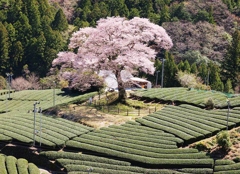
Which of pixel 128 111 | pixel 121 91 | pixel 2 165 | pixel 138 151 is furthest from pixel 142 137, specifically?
pixel 2 165

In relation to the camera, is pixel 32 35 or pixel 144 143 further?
pixel 32 35

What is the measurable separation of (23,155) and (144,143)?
36.6 feet

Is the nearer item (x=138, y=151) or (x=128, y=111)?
(x=138, y=151)

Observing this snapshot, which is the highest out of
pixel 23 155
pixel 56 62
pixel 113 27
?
pixel 113 27

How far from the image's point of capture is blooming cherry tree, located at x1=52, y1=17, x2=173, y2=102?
48.9 m

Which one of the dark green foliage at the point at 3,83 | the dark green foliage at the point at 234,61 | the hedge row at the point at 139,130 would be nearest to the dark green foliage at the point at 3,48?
the dark green foliage at the point at 3,83

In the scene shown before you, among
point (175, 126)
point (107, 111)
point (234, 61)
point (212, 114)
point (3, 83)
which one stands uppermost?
point (234, 61)

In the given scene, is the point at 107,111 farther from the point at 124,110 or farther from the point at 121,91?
the point at 121,91

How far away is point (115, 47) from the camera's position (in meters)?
49.1

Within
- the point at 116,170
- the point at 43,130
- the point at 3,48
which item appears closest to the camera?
the point at 116,170

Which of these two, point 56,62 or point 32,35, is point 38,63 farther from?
point 56,62

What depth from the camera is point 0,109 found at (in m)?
59.5

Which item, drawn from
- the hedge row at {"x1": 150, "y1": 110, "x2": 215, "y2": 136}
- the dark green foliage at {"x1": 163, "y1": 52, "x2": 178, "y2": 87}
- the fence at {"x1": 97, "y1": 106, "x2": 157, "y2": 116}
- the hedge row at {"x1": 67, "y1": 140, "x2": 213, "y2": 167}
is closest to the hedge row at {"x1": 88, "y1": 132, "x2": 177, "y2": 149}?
the hedge row at {"x1": 67, "y1": 140, "x2": 213, "y2": 167}

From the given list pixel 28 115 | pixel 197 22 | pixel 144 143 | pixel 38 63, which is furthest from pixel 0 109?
pixel 197 22
